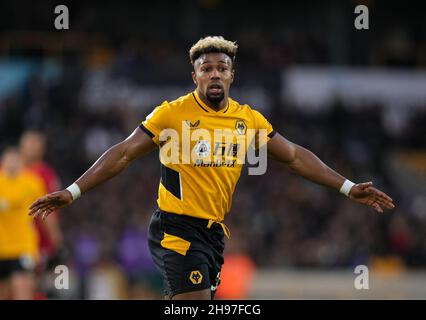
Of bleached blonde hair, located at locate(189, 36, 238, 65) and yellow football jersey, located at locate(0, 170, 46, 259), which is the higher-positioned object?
bleached blonde hair, located at locate(189, 36, 238, 65)

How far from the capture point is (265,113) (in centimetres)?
2403

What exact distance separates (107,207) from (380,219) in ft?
21.7

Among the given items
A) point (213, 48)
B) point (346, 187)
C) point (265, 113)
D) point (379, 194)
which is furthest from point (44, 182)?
point (265, 113)

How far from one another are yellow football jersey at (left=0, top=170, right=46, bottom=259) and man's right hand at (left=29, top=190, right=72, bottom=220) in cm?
416

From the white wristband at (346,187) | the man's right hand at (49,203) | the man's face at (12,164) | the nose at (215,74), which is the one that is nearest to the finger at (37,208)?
the man's right hand at (49,203)

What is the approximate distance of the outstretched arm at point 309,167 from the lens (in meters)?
7.21

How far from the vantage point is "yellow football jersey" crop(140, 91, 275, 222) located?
689 cm

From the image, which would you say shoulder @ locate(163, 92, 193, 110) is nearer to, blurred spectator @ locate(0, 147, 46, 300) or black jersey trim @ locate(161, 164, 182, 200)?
black jersey trim @ locate(161, 164, 182, 200)

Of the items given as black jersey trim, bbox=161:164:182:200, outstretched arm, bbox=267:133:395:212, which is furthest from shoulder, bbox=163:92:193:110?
outstretched arm, bbox=267:133:395:212

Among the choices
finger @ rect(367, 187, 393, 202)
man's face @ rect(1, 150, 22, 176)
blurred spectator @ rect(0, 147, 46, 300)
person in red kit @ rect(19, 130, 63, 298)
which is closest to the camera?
finger @ rect(367, 187, 393, 202)

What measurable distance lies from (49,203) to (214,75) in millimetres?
1519

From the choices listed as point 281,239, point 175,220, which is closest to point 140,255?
point 281,239

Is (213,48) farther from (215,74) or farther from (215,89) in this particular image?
(215,89)

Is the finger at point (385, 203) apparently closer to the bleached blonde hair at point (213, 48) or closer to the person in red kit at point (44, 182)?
the bleached blonde hair at point (213, 48)
